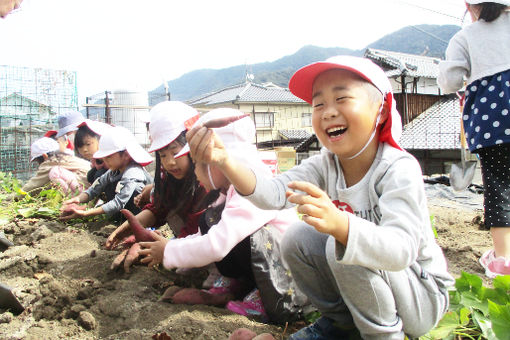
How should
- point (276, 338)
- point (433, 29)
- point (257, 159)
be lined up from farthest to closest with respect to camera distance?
point (433, 29) < point (257, 159) < point (276, 338)

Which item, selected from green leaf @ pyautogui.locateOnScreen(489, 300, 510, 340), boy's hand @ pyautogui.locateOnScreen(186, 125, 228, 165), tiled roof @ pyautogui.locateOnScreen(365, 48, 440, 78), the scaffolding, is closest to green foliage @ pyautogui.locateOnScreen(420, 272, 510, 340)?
green leaf @ pyautogui.locateOnScreen(489, 300, 510, 340)

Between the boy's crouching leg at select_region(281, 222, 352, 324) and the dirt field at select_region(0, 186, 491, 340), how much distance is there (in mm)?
254

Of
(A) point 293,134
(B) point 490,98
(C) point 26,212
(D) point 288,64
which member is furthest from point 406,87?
(D) point 288,64

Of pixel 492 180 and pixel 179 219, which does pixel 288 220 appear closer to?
pixel 179 219

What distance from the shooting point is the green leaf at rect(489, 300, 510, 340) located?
115 cm

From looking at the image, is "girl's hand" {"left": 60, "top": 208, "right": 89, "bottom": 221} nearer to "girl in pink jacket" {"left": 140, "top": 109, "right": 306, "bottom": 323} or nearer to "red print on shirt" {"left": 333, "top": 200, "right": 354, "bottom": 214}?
"girl in pink jacket" {"left": 140, "top": 109, "right": 306, "bottom": 323}

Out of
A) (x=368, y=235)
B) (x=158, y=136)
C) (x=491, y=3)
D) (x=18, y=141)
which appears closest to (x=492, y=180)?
(x=491, y=3)

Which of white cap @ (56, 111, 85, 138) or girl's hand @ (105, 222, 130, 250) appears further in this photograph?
white cap @ (56, 111, 85, 138)

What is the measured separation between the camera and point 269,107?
2655cm

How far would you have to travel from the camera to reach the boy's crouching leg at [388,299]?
1.08 meters

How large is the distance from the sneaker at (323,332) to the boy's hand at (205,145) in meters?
0.68

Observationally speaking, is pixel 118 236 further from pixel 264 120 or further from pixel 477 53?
pixel 264 120

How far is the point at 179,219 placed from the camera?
8.00ft

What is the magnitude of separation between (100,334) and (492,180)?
2.02 m
